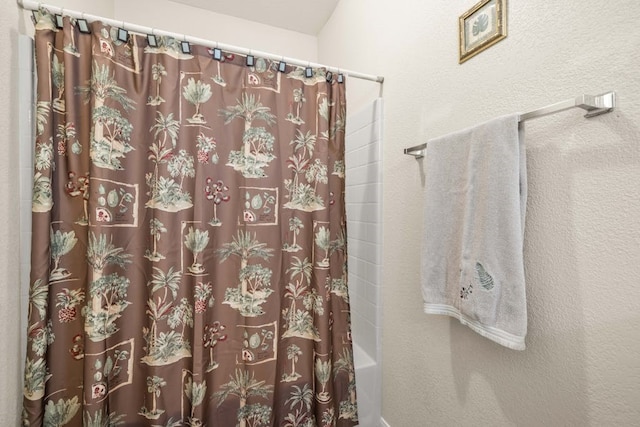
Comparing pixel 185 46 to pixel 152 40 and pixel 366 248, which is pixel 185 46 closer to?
pixel 152 40

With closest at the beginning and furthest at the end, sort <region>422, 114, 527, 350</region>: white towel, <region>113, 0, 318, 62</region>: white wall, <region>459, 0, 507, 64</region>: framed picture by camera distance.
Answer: <region>422, 114, 527, 350</region>: white towel, <region>459, 0, 507, 64</region>: framed picture, <region>113, 0, 318, 62</region>: white wall

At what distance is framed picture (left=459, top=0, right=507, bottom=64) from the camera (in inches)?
30.6

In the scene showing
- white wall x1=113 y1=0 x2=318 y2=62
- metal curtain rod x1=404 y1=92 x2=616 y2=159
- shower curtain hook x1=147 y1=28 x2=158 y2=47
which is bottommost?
metal curtain rod x1=404 y1=92 x2=616 y2=159

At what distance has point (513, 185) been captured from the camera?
2.21 ft

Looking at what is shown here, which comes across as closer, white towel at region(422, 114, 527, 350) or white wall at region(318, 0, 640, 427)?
white wall at region(318, 0, 640, 427)

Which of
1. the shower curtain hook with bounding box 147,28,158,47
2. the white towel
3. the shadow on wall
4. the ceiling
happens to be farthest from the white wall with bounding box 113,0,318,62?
the shadow on wall

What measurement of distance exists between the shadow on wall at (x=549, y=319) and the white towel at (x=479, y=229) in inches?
2.1

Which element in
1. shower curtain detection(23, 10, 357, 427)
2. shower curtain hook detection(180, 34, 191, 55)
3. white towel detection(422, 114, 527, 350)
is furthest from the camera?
shower curtain hook detection(180, 34, 191, 55)

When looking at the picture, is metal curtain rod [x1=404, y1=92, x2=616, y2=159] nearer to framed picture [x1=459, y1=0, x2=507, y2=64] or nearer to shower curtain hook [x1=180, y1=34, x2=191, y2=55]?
framed picture [x1=459, y1=0, x2=507, y2=64]

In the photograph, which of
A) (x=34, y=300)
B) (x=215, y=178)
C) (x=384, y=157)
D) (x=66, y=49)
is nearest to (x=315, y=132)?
(x=384, y=157)

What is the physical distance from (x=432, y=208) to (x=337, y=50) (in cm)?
140

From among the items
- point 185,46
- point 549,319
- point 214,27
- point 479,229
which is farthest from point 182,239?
point 214,27

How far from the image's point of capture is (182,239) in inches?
41.0

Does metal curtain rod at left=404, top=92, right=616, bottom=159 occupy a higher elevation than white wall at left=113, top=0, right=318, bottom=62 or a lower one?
lower
